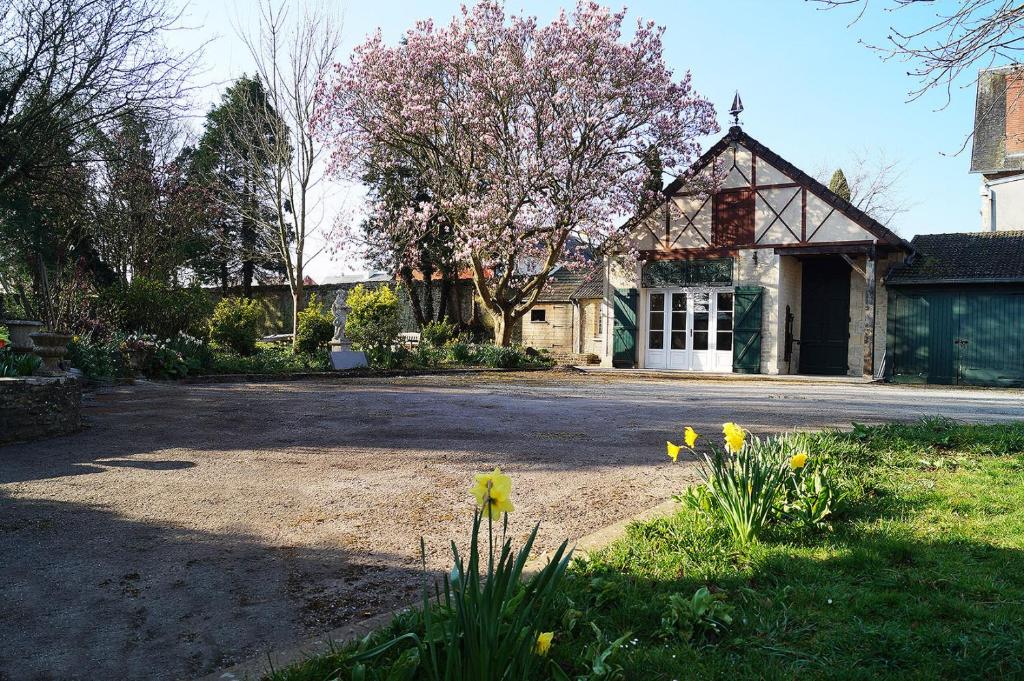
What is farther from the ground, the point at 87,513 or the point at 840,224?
the point at 840,224

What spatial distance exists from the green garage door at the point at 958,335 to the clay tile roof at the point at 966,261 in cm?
35

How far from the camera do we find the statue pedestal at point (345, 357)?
15.4 m

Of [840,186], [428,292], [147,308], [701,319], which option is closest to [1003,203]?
[840,186]

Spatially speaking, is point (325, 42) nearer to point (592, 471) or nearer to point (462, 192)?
point (462, 192)

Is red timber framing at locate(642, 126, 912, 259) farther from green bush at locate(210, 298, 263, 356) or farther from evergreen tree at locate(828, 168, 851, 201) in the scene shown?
green bush at locate(210, 298, 263, 356)

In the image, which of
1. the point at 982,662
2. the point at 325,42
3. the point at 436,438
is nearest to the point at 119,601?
the point at 982,662

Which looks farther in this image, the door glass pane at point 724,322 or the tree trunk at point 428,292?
the tree trunk at point 428,292

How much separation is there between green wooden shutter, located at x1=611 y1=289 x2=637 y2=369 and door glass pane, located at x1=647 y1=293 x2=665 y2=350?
495 millimetres

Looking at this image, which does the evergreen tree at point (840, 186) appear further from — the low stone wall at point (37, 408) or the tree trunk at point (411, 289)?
the low stone wall at point (37, 408)

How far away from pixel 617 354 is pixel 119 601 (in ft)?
59.2

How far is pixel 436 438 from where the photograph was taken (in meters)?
6.45

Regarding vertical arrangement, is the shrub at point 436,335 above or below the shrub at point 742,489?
above

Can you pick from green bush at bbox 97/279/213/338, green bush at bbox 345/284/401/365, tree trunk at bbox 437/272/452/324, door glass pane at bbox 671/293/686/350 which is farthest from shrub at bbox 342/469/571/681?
tree trunk at bbox 437/272/452/324

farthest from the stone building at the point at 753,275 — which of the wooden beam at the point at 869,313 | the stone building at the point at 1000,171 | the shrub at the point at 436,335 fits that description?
the stone building at the point at 1000,171
